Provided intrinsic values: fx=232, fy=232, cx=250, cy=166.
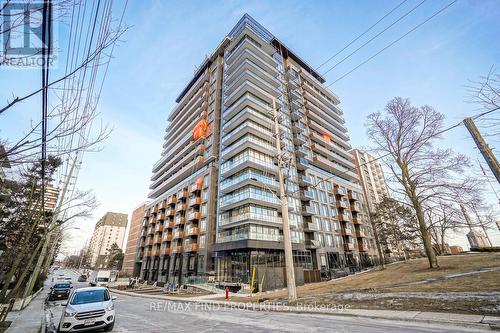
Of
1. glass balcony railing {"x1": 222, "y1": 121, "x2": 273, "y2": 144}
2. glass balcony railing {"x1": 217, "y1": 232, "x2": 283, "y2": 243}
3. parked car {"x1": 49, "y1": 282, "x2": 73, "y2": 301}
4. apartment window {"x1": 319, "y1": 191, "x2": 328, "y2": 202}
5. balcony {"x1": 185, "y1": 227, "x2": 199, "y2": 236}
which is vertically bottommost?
parked car {"x1": 49, "y1": 282, "x2": 73, "y2": 301}

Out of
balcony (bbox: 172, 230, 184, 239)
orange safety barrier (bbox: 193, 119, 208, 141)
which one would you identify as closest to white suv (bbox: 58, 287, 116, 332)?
balcony (bbox: 172, 230, 184, 239)

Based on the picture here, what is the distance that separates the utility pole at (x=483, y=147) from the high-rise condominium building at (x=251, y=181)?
19.6 m

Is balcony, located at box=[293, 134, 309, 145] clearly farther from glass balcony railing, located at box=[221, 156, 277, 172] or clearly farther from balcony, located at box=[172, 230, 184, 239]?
balcony, located at box=[172, 230, 184, 239]

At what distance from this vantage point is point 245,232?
102 ft

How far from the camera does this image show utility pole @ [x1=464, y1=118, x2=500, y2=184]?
859 centimetres

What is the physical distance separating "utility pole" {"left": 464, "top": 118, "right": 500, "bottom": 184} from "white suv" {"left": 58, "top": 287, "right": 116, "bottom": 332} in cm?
1506

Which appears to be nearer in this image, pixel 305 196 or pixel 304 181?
pixel 305 196

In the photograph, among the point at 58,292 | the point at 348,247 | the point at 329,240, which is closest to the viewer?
the point at 58,292

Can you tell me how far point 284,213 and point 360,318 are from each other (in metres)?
7.69

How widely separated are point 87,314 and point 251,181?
86.2 ft

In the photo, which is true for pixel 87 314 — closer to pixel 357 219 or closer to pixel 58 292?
pixel 58 292

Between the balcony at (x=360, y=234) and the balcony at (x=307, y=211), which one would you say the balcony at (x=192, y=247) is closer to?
the balcony at (x=307, y=211)

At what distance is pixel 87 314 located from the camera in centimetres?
804

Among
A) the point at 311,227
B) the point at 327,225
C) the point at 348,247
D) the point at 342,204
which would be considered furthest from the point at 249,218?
the point at 342,204
